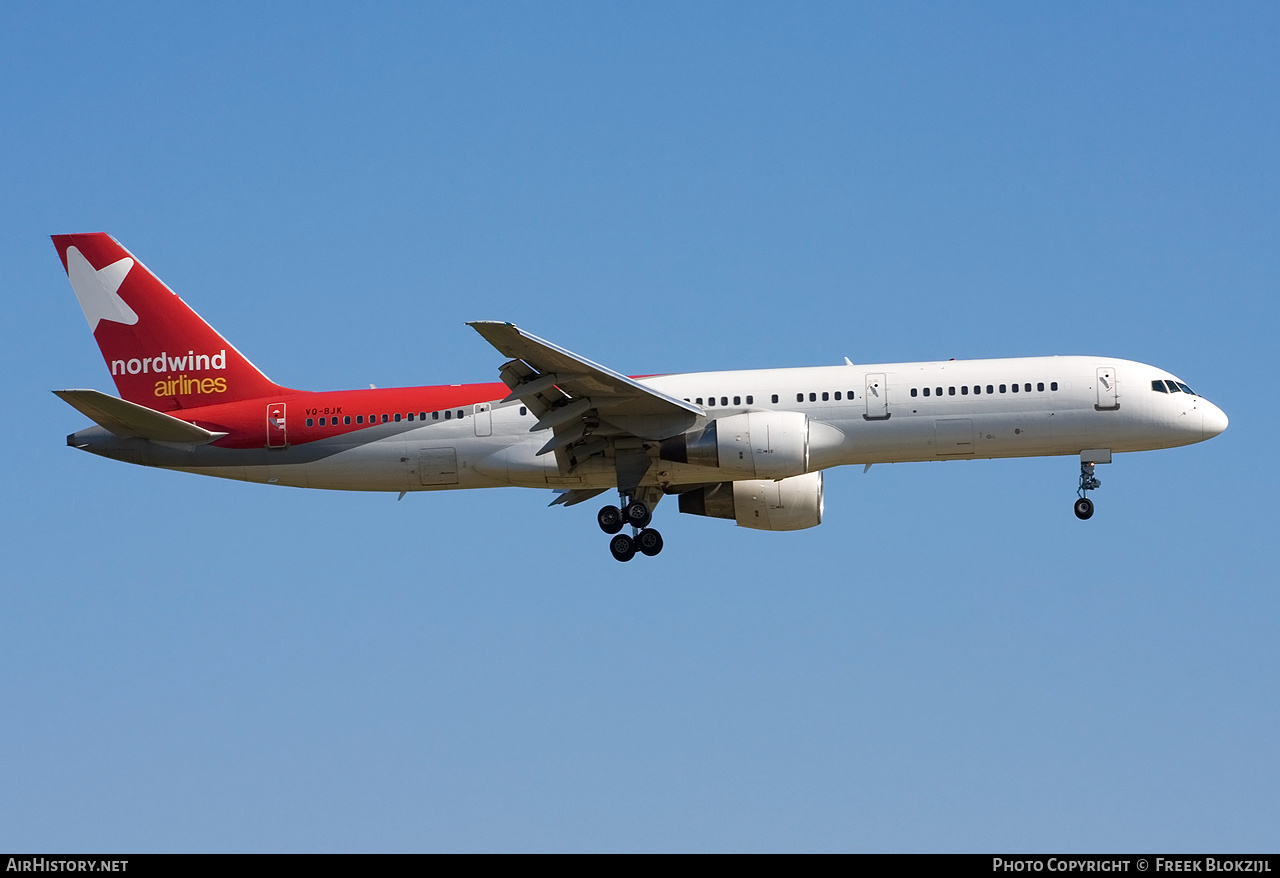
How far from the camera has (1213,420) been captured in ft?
130

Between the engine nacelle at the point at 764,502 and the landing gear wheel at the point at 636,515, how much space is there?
3.11 meters

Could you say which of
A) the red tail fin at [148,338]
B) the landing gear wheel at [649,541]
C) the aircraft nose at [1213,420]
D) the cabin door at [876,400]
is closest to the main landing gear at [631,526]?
the landing gear wheel at [649,541]

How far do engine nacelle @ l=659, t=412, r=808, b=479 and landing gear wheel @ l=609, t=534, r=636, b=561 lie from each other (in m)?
3.00

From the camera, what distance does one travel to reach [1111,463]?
130 feet

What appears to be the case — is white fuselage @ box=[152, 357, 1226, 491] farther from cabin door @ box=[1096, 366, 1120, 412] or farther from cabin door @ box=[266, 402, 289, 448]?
cabin door @ box=[266, 402, 289, 448]

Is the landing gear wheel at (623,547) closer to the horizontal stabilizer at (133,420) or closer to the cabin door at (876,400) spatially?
the cabin door at (876,400)

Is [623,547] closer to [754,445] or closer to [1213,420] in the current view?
[754,445]

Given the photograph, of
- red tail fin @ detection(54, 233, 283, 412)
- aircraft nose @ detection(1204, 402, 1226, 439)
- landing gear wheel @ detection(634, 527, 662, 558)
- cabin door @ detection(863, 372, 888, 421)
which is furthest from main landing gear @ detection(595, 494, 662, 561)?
aircraft nose @ detection(1204, 402, 1226, 439)

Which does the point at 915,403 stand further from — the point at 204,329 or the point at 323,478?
the point at 204,329

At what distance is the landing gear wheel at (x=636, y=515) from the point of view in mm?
40250

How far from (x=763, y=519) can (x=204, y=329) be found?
1652cm

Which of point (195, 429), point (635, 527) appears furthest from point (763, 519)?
point (195, 429)

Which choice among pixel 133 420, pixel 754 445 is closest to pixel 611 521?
pixel 754 445
